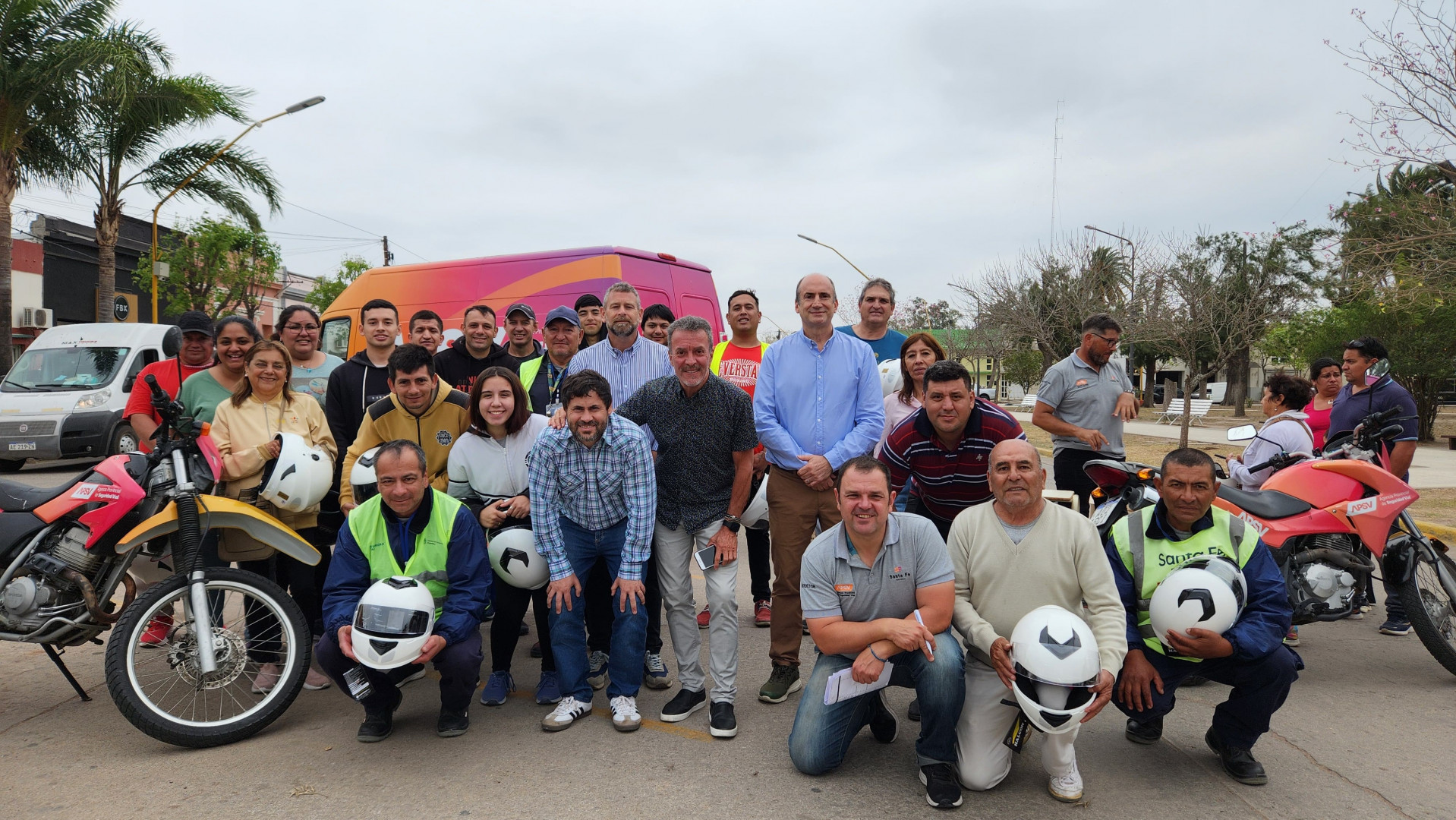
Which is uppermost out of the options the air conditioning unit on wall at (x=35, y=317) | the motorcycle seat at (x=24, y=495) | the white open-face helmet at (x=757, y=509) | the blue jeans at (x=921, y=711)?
the air conditioning unit on wall at (x=35, y=317)

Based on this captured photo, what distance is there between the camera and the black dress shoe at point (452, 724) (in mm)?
3857

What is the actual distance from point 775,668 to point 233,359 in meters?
3.37

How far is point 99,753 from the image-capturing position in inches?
143

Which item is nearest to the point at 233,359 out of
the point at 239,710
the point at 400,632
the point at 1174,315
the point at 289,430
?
the point at 289,430

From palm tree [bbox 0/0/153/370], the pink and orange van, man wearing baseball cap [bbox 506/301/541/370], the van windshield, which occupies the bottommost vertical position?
the van windshield

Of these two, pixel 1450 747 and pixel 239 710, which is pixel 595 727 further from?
pixel 1450 747

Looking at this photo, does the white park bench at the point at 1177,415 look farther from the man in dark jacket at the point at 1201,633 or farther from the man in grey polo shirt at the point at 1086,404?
the man in dark jacket at the point at 1201,633

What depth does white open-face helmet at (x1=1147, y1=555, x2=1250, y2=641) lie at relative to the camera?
3.35 meters

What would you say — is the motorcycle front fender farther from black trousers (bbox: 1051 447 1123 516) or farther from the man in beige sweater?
black trousers (bbox: 1051 447 1123 516)

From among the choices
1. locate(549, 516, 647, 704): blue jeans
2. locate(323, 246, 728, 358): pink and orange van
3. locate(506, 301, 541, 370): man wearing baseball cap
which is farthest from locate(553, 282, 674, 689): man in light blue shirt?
locate(323, 246, 728, 358): pink and orange van

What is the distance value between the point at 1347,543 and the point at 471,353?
5.35 meters

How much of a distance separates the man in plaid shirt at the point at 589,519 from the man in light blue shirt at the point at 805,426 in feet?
2.43

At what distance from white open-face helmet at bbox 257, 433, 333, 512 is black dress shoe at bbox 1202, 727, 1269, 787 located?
426cm

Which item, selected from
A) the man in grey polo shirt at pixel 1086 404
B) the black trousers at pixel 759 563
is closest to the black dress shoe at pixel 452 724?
the black trousers at pixel 759 563
